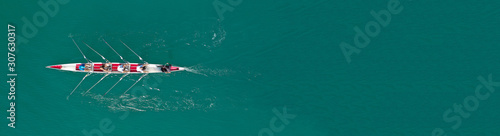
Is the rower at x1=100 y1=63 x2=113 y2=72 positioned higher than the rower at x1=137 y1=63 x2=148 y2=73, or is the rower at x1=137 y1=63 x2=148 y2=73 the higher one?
the rower at x1=100 y1=63 x2=113 y2=72

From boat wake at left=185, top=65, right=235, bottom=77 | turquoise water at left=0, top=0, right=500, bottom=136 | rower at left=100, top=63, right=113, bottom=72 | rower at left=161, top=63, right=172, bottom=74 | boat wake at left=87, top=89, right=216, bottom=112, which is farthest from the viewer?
boat wake at left=87, top=89, right=216, bottom=112

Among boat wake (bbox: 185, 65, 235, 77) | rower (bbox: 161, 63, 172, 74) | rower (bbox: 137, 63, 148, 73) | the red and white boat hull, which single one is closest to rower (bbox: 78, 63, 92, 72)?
the red and white boat hull

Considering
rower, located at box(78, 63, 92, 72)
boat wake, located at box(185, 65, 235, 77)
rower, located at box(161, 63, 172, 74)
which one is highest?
rower, located at box(78, 63, 92, 72)

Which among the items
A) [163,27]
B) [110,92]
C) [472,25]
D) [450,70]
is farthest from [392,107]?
[110,92]

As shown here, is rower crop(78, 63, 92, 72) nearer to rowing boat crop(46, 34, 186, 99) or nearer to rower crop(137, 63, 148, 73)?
rowing boat crop(46, 34, 186, 99)

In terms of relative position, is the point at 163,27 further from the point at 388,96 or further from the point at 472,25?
→ the point at 472,25

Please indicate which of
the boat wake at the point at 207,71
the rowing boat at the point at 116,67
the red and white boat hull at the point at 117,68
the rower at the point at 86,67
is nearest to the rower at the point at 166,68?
the rowing boat at the point at 116,67

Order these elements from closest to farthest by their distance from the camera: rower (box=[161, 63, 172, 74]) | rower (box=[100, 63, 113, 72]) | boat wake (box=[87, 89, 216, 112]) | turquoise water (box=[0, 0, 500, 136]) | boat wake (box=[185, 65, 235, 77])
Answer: rower (box=[161, 63, 172, 74]) < turquoise water (box=[0, 0, 500, 136]) < rower (box=[100, 63, 113, 72]) < boat wake (box=[185, 65, 235, 77]) < boat wake (box=[87, 89, 216, 112])

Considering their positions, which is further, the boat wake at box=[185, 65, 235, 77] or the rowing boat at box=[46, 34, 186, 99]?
the boat wake at box=[185, 65, 235, 77]
